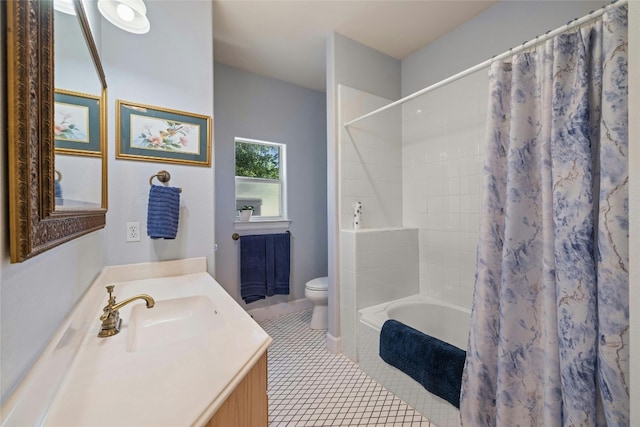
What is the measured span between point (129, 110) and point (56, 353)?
1.36m

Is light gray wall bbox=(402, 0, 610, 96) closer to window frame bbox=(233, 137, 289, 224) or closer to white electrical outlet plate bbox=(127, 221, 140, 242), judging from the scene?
window frame bbox=(233, 137, 289, 224)

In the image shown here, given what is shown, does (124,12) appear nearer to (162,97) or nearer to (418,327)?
(162,97)

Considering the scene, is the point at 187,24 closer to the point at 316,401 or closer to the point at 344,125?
the point at 344,125

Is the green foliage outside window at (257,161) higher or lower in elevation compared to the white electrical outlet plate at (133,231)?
higher

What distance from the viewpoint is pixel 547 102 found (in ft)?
3.29

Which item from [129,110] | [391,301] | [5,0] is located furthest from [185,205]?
[391,301]

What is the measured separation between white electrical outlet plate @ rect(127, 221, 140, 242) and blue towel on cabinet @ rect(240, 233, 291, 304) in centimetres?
121

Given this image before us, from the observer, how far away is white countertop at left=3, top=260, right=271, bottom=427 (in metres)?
0.50

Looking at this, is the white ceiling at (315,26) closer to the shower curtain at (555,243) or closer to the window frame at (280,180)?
the window frame at (280,180)

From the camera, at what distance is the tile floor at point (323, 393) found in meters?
1.49

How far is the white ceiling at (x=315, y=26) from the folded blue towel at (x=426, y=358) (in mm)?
2185

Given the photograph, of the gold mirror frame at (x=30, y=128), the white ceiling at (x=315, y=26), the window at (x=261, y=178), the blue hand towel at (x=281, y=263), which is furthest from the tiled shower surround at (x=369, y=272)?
the gold mirror frame at (x=30, y=128)

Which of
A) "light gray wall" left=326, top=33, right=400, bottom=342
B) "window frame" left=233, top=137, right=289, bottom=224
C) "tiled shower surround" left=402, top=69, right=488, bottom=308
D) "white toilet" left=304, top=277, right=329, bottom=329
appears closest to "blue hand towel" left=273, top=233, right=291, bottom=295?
"window frame" left=233, top=137, right=289, bottom=224

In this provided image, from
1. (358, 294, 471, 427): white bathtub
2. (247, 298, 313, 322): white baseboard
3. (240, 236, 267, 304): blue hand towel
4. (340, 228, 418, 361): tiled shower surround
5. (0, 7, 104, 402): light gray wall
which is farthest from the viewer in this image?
(247, 298, 313, 322): white baseboard
